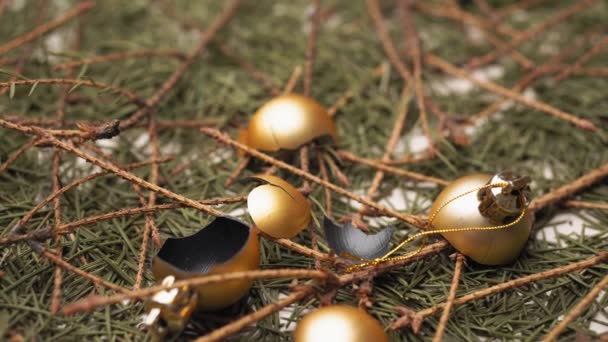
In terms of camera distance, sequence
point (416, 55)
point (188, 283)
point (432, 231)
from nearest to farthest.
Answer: point (188, 283) < point (432, 231) < point (416, 55)

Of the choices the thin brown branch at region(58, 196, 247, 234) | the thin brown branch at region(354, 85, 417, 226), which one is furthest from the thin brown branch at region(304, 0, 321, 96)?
the thin brown branch at region(58, 196, 247, 234)

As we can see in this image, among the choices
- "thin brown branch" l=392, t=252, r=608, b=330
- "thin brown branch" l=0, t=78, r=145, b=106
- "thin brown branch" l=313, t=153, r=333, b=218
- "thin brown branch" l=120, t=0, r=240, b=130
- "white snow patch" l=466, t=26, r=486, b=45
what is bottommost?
"thin brown branch" l=392, t=252, r=608, b=330

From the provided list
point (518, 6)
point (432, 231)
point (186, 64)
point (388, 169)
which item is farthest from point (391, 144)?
point (518, 6)

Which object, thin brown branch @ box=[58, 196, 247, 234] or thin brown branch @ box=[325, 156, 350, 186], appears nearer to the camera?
thin brown branch @ box=[58, 196, 247, 234]

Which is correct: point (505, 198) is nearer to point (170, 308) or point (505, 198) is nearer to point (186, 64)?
point (170, 308)

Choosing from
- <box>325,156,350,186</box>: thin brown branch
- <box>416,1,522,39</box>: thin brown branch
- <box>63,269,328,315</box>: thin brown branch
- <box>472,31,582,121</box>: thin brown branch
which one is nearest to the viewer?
<box>63,269,328,315</box>: thin brown branch

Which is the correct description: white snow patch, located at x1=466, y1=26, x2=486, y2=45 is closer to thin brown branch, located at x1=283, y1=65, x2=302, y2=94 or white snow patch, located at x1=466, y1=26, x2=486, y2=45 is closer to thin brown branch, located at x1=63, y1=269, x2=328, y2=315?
thin brown branch, located at x1=283, y1=65, x2=302, y2=94

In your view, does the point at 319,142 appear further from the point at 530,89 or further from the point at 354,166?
the point at 530,89
